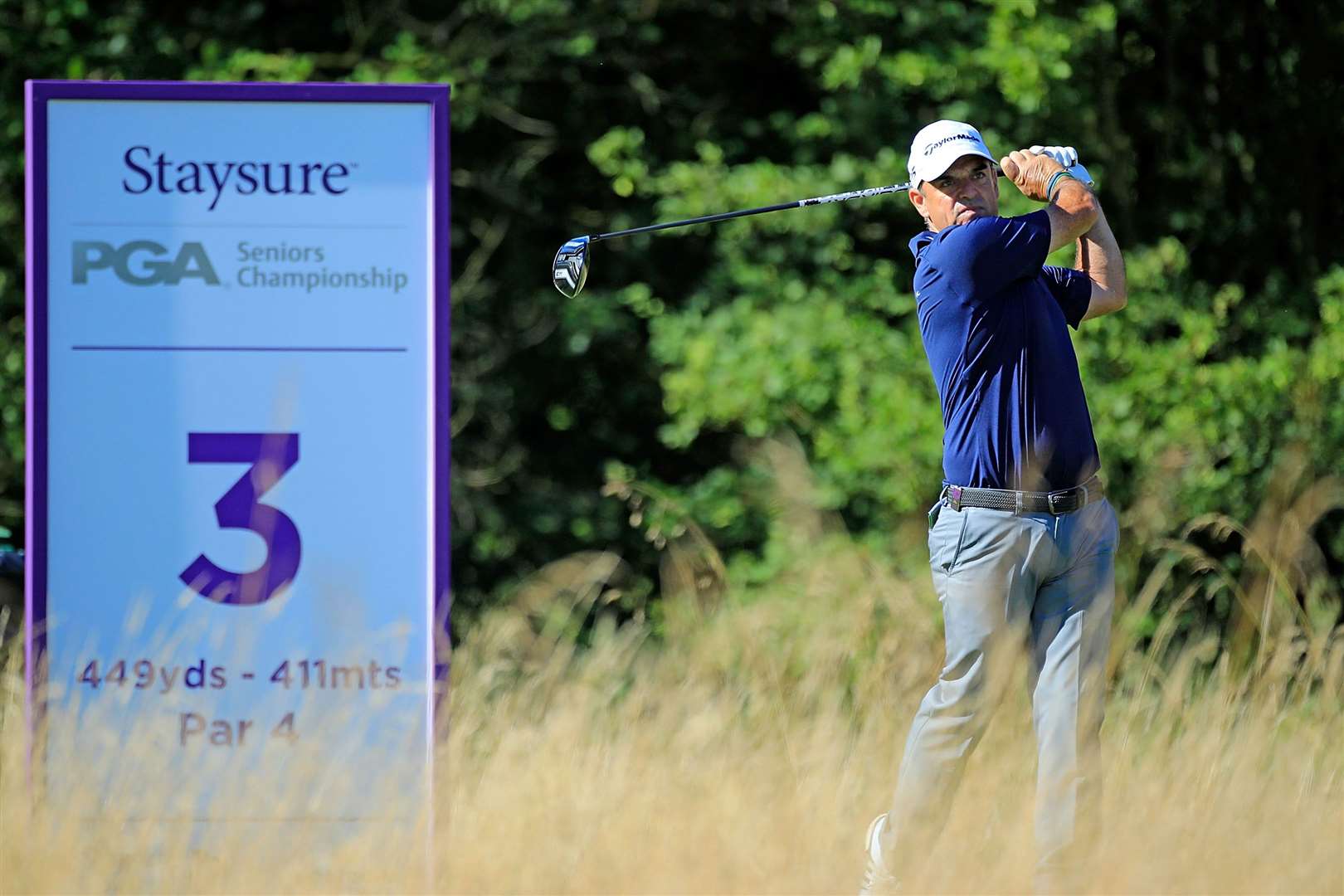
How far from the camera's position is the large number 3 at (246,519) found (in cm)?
423

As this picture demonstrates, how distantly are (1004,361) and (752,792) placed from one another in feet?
4.19

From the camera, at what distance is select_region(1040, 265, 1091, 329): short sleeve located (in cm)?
410

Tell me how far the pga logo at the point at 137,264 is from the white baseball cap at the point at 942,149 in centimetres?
177

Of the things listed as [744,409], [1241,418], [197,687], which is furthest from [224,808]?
[1241,418]

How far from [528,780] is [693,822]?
1.71 ft

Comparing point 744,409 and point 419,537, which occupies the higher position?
point 744,409

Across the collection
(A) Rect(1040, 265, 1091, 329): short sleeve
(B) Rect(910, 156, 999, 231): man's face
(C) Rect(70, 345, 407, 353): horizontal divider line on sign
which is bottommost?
(C) Rect(70, 345, 407, 353): horizontal divider line on sign

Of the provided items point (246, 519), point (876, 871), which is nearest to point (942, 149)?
point (876, 871)

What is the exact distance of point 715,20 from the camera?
1021 cm

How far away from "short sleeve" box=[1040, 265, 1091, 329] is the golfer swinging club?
0.19m

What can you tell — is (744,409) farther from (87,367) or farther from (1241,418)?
(87,367)

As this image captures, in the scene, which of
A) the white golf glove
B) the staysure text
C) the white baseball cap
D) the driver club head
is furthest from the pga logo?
the white golf glove

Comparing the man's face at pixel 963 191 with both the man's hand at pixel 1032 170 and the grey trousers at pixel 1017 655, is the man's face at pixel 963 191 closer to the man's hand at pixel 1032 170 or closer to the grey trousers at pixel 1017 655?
the man's hand at pixel 1032 170

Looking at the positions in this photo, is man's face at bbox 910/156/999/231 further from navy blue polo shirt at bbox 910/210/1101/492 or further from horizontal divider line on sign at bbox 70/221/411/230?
horizontal divider line on sign at bbox 70/221/411/230
